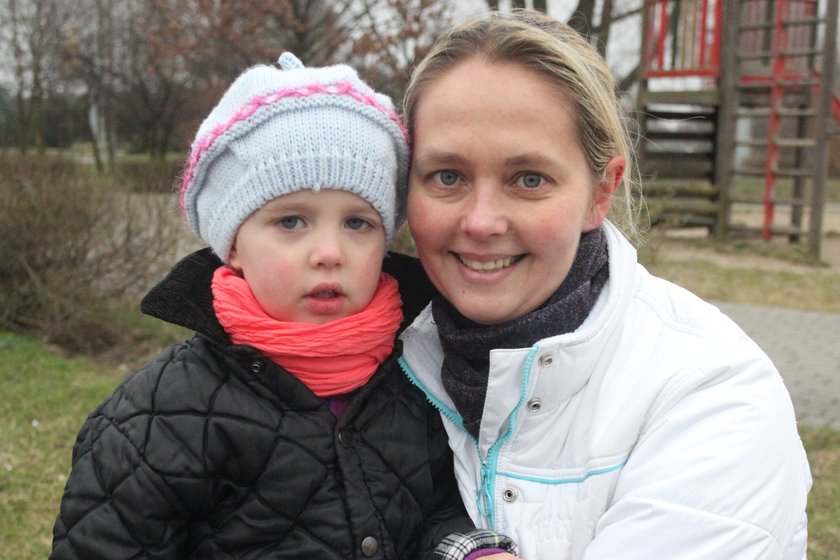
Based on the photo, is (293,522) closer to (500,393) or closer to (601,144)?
(500,393)

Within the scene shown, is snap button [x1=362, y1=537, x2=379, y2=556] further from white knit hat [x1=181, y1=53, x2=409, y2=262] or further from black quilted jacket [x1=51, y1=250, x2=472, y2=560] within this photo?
white knit hat [x1=181, y1=53, x2=409, y2=262]

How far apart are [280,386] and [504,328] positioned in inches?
18.8

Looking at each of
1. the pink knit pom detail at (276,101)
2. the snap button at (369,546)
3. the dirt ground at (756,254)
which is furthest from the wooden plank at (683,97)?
the snap button at (369,546)

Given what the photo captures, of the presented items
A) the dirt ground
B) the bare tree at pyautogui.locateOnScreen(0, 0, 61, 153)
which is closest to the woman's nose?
the dirt ground

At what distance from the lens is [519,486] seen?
74.8 inches

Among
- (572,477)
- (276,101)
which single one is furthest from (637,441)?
(276,101)

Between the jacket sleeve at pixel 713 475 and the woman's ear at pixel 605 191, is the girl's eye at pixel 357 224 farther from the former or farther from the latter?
the jacket sleeve at pixel 713 475

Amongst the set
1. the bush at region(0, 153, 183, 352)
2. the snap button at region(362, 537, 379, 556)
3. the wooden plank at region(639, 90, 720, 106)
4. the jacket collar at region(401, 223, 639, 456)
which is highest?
the wooden plank at region(639, 90, 720, 106)

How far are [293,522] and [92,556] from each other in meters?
0.39

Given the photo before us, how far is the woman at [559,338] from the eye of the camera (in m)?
1.71

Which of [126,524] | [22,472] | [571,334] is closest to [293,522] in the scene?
[126,524]

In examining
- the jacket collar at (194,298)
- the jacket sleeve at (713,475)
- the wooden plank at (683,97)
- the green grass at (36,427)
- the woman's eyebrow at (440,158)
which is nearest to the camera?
the jacket sleeve at (713,475)

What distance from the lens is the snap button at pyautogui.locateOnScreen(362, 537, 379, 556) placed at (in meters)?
1.90

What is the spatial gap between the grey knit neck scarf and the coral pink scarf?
15 centimetres
